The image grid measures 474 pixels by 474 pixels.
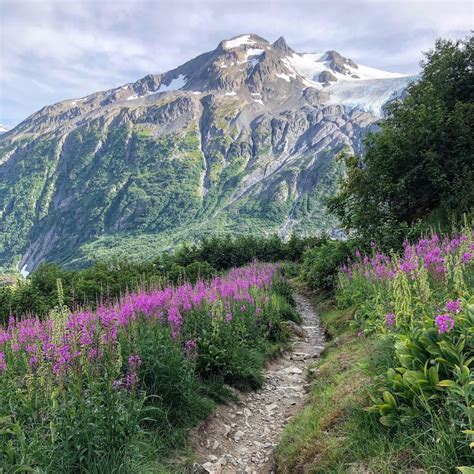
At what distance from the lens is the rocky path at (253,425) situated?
229 inches

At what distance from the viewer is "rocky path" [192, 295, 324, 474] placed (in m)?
5.82

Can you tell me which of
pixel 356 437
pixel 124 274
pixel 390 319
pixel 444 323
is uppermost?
pixel 444 323

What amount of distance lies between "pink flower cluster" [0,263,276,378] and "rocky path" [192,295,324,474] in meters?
1.49

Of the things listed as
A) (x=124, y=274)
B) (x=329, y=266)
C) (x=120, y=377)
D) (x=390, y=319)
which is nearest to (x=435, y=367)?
(x=390, y=319)

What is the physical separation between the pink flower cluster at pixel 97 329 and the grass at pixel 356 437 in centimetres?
236

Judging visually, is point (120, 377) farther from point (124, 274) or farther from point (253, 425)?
point (124, 274)

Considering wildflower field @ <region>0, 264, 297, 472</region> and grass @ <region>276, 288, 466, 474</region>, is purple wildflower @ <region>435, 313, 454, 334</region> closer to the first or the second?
grass @ <region>276, 288, 466, 474</region>

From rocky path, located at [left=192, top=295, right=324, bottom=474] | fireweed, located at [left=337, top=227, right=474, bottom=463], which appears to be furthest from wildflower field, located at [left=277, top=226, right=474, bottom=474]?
rocky path, located at [left=192, top=295, right=324, bottom=474]

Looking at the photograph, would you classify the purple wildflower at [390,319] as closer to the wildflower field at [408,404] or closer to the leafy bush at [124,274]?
the wildflower field at [408,404]

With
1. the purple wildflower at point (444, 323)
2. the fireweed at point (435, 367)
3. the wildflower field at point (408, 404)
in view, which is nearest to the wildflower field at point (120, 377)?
the wildflower field at point (408, 404)

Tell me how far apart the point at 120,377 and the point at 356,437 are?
3334mm

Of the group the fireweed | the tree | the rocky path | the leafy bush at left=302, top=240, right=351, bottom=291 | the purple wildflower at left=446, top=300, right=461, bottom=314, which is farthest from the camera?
the leafy bush at left=302, top=240, right=351, bottom=291

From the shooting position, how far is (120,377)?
18.5 feet

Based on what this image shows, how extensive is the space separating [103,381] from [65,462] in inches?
35.1
